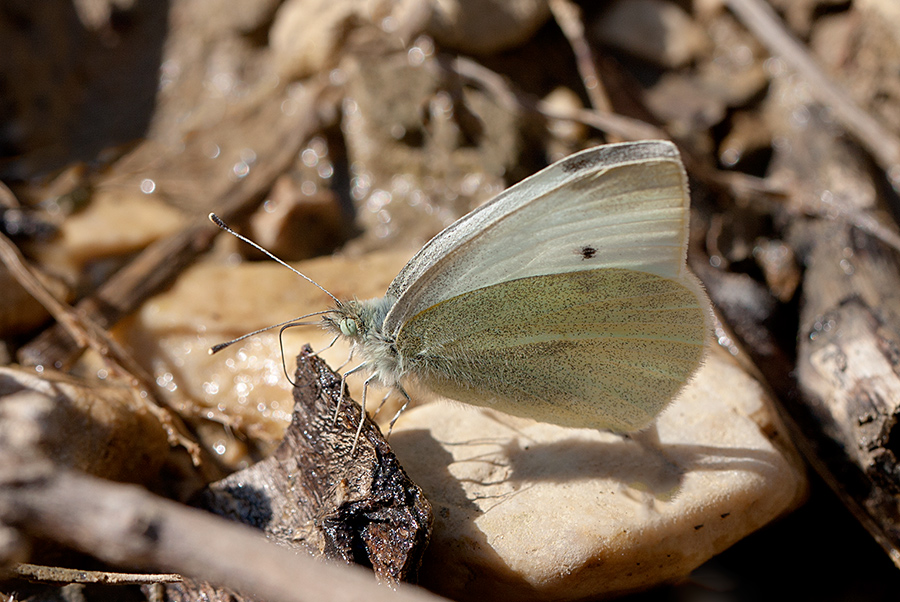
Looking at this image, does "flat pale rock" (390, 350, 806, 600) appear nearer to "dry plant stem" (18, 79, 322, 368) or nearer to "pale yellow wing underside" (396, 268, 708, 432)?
"pale yellow wing underside" (396, 268, 708, 432)

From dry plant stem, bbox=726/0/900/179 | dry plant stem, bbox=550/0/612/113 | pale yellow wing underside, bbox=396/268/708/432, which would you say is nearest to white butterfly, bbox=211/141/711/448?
pale yellow wing underside, bbox=396/268/708/432

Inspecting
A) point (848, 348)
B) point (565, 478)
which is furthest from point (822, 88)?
point (565, 478)

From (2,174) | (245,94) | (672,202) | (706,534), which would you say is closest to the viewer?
(672,202)

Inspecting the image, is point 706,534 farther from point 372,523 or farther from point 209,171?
point 209,171

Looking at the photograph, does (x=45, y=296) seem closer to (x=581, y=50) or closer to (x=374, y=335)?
(x=374, y=335)

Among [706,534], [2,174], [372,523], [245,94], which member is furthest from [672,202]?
[2,174]

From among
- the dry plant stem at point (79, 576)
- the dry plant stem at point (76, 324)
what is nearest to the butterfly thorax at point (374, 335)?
the dry plant stem at point (79, 576)
